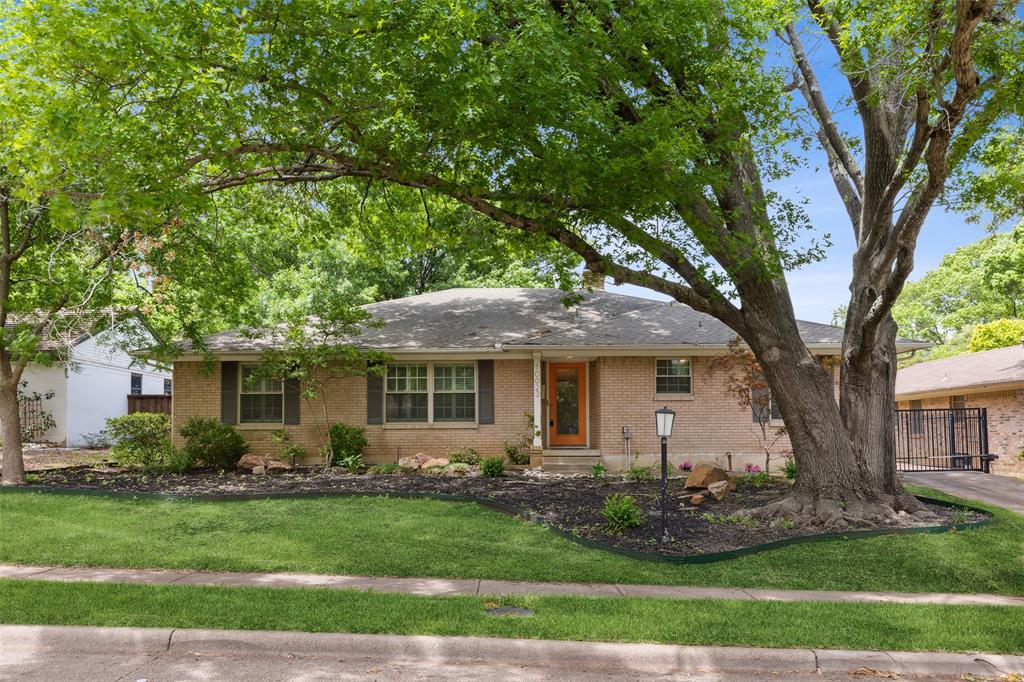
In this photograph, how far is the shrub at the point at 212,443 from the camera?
17.3 m

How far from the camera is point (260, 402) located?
738 inches

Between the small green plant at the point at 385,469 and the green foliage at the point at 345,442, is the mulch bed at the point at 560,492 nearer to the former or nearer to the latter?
the small green plant at the point at 385,469

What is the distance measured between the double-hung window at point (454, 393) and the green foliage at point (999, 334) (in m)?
24.3

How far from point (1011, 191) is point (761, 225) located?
3639mm

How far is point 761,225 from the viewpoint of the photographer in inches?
446

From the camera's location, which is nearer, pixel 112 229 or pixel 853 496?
pixel 853 496

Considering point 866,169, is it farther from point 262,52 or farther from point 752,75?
point 262,52

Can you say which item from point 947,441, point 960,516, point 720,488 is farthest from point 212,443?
point 947,441

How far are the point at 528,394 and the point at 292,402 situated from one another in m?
5.69

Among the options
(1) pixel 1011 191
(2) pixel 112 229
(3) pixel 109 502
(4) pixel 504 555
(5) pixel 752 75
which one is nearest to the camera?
(4) pixel 504 555

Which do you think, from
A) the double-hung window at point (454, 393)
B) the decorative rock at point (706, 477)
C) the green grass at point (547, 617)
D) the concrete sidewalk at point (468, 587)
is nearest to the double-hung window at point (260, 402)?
the double-hung window at point (454, 393)

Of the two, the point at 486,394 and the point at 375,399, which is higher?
the point at 486,394

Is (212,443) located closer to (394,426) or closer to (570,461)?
(394,426)

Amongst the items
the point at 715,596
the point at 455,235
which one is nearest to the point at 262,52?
the point at 455,235
